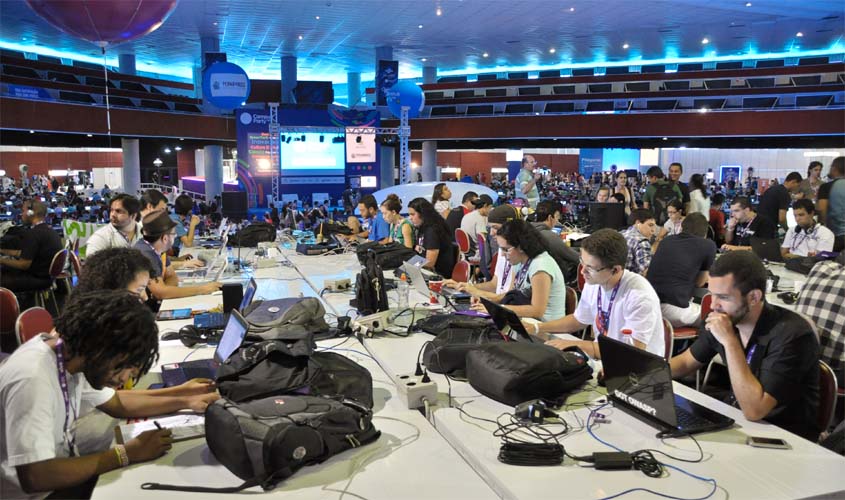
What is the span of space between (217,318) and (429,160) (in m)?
19.5

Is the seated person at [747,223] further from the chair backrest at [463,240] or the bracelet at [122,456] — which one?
the bracelet at [122,456]

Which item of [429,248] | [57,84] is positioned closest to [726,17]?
[429,248]

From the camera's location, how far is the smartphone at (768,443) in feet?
6.78

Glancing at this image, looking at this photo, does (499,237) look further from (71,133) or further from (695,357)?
(71,133)

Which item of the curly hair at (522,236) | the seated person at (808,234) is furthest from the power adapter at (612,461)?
the seated person at (808,234)

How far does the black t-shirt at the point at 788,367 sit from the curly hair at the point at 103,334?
2194 millimetres

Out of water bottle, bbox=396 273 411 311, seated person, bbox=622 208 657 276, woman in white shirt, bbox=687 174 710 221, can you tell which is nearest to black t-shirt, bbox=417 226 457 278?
water bottle, bbox=396 273 411 311

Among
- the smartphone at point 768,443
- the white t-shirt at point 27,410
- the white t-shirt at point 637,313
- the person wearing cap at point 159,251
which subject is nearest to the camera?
the white t-shirt at point 27,410

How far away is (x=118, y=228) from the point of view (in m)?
4.72

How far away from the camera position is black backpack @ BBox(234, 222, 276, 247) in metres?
7.55

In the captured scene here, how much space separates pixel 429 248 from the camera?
Result: 240 inches

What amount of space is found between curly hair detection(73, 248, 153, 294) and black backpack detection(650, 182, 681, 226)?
7353mm

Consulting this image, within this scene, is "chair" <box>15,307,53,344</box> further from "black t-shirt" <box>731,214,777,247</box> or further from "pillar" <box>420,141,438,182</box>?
"pillar" <box>420,141,438,182</box>

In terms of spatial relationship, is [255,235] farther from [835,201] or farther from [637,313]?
[835,201]
